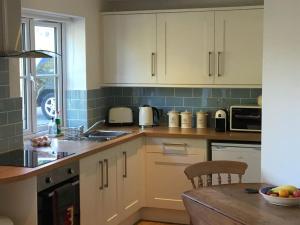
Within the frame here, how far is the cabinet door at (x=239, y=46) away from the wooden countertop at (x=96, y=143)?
0.54 m

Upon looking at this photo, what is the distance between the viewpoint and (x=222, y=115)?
4.94m

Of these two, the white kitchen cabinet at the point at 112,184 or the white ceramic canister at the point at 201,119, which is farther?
the white ceramic canister at the point at 201,119

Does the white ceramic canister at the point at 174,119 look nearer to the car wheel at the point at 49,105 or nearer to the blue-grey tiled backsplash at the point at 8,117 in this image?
the car wheel at the point at 49,105

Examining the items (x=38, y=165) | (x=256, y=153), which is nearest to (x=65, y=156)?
(x=38, y=165)

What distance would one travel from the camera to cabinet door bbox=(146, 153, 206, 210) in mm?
4875

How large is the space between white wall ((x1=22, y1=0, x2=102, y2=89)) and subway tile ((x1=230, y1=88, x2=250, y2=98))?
1.37 m

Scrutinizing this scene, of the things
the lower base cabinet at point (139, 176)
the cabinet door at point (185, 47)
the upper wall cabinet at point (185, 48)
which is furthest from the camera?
the cabinet door at point (185, 47)

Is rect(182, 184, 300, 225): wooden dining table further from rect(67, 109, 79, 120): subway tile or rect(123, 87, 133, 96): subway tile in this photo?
rect(123, 87, 133, 96): subway tile

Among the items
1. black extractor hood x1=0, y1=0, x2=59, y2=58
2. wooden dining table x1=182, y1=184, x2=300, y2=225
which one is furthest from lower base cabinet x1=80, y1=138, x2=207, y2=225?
wooden dining table x1=182, y1=184, x2=300, y2=225

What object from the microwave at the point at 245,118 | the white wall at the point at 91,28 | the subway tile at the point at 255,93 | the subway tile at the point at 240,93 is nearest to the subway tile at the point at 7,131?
the white wall at the point at 91,28

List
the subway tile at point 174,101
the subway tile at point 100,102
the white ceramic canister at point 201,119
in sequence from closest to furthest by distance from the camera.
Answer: the white ceramic canister at point 201,119 < the subway tile at point 100,102 < the subway tile at point 174,101

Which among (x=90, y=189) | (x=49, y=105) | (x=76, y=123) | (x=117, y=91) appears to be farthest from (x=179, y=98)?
(x=90, y=189)

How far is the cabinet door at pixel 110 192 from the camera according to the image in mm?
4230

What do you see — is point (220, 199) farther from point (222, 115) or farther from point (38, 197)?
point (222, 115)
